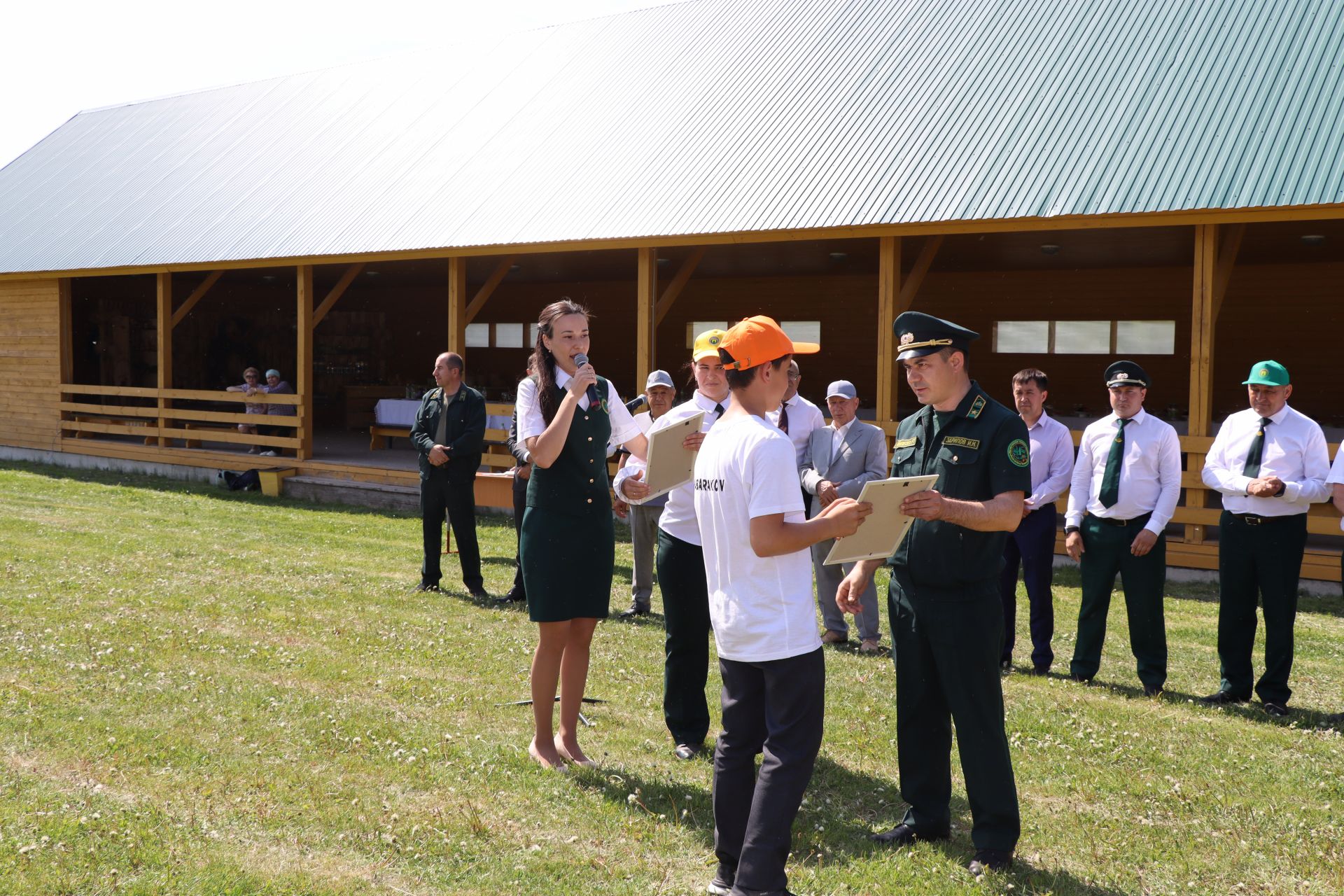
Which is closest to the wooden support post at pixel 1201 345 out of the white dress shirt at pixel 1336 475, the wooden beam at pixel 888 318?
the wooden beam at pixel 888 318

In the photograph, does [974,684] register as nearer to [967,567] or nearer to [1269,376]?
[967,567]

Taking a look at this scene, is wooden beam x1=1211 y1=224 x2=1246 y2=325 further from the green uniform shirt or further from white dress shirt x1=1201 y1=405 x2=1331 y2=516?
the green uniform shirt

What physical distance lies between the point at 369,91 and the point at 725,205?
33.1ft

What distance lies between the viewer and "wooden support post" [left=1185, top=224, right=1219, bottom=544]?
9953 mm

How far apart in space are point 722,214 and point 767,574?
9.32 meters

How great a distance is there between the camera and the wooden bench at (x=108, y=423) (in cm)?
1830

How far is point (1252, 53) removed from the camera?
11375 mm

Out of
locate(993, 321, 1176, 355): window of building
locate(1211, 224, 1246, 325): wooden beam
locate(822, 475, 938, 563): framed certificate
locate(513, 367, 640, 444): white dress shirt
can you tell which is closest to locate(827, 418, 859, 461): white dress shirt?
locate(513, 367, 640, 444): white dress shirt

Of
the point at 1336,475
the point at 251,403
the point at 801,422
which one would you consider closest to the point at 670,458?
the point at 801,422

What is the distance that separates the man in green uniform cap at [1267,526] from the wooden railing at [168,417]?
12688 millimetres

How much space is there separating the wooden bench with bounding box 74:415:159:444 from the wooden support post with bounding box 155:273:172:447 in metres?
0.69

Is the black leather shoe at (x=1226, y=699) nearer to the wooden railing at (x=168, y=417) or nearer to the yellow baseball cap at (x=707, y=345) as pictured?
the yellow baseball cap at (x=707, y=345)

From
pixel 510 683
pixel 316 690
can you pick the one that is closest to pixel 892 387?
pixel 510 683

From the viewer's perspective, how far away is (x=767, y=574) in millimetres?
3354
